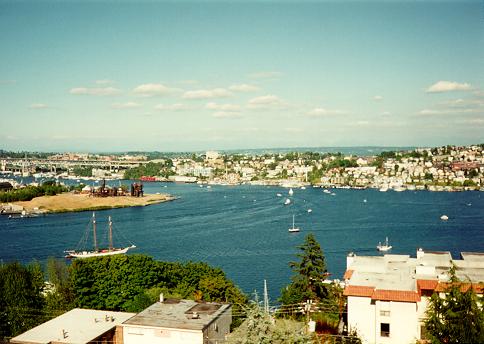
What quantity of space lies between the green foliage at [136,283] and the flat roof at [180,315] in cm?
213

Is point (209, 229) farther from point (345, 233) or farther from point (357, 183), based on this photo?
point (357, 183)

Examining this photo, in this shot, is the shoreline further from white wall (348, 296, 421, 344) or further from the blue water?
white wall (348, 296, 421, 344)

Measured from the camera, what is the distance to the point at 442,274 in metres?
6.18

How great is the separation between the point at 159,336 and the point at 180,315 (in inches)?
18.7

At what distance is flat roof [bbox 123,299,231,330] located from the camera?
19.7 ft

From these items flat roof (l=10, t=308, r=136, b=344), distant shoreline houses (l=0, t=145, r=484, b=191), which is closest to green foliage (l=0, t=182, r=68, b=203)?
distant shoreline houses (l=0, t=145, r=484, b=191)

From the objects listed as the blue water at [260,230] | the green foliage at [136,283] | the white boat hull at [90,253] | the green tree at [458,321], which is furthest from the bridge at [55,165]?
the green tree at [458,321]

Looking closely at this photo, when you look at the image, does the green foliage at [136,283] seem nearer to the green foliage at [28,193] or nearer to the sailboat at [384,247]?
the sailboat at [384,247]

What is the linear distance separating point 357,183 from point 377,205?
61.0ft

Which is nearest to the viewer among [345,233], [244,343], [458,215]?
[244,343]

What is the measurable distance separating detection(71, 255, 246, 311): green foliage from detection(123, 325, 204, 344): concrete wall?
2757 mm

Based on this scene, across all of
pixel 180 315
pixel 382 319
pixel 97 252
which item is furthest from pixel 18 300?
pixel 97 252

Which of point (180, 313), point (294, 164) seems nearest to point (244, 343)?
point (180, 313)

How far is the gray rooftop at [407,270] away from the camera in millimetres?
5912
